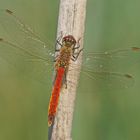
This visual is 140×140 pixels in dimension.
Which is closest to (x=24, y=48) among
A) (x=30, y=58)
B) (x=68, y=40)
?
(x=30, y=58)

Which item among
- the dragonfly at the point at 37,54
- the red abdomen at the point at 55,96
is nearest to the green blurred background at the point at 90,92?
the dragonfly at the point at 37,54

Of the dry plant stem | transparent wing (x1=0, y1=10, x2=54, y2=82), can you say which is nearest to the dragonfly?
transparent wing (x1=0, y1=10, x2=54, y2=82)

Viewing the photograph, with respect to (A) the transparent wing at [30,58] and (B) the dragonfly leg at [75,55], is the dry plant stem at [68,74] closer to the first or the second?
(B) the dragonfly leg at [75,55]

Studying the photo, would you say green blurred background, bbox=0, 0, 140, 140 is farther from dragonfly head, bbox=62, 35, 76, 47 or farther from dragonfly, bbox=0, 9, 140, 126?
dragonfly head, bbox=62, 35, 76, 47

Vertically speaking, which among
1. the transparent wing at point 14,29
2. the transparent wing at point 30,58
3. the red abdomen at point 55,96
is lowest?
the red abdomen at point 55,96

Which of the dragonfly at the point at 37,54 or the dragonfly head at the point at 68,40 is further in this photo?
the dragonfly at the point at 37,54

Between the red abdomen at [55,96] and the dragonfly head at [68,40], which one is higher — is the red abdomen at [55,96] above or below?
below
